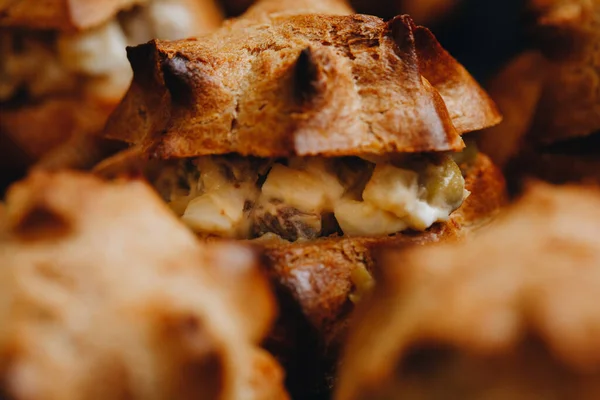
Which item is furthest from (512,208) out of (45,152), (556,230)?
(45,152)

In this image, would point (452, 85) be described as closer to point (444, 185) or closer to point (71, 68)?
point (444, 185)

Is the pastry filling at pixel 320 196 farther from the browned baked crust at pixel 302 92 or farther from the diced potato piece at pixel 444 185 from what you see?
the browned baked crust at pixel 302 92

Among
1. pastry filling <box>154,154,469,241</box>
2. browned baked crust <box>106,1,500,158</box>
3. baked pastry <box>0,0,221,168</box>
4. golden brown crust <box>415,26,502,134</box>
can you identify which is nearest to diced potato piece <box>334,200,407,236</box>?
pastry filling <box>154,154,469,241</box>

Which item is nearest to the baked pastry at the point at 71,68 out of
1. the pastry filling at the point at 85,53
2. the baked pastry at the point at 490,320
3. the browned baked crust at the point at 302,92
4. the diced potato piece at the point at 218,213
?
the pastry filling at the point at 85,53

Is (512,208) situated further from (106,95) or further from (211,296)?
(106,95)

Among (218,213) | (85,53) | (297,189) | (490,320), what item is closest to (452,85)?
(297,189)
